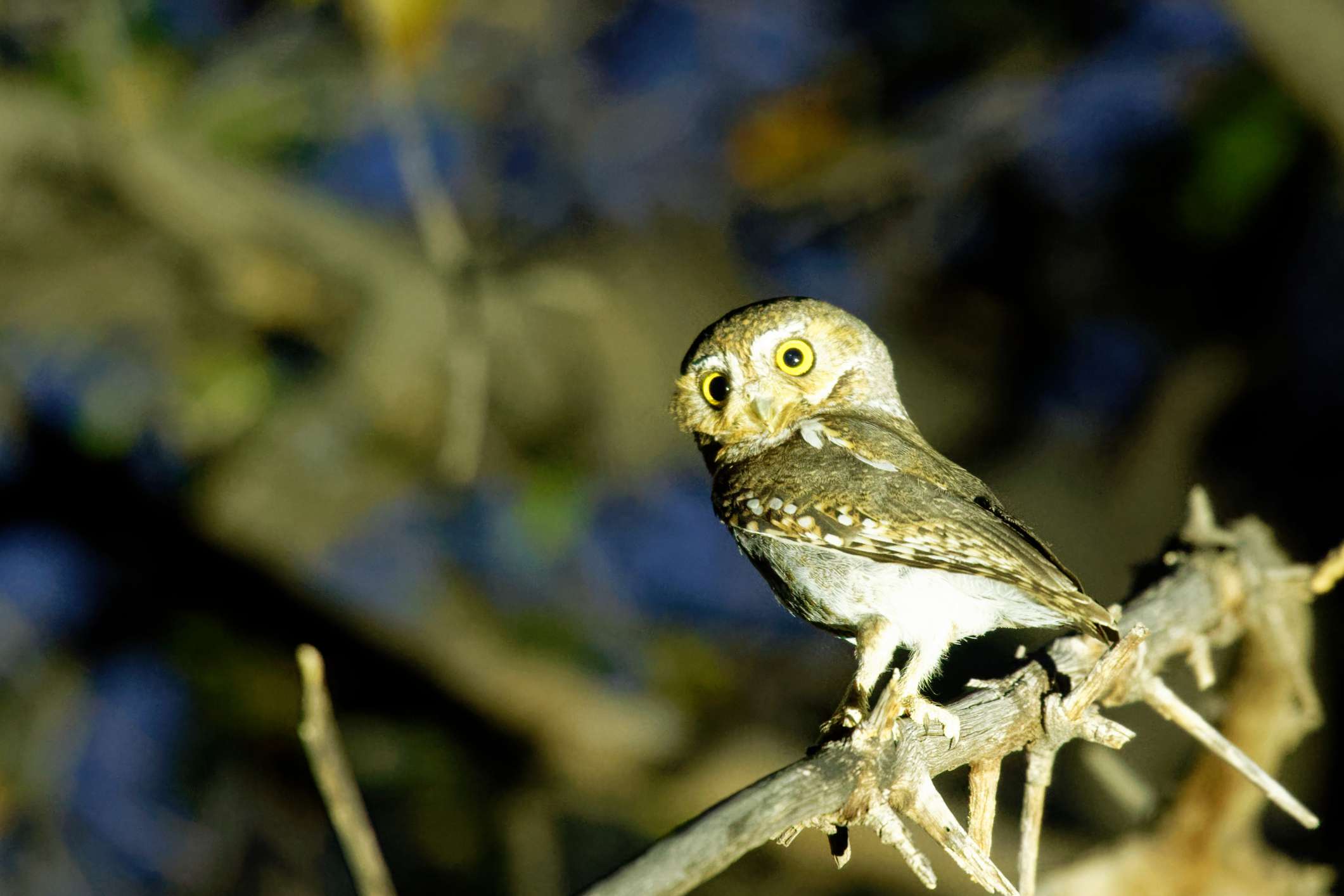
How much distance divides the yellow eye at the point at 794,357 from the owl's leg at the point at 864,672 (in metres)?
0.90

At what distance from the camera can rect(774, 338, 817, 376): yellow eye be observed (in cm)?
360

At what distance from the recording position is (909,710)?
235cm

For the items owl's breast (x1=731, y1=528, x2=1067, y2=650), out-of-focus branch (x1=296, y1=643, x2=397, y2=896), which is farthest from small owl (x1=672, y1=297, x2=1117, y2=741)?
out-of-focus branch (x1=296, y1=643, x2=397, y2=896)

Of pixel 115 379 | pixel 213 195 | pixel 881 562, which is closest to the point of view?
pixel 881 562

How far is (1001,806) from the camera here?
7059mm

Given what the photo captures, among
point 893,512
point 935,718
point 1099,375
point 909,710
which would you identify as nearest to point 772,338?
point 893,512

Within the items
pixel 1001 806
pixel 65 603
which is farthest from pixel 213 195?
pixel 1001 806

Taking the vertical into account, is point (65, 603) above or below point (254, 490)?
above

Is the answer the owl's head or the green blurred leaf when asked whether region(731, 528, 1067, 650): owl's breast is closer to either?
the owl's head

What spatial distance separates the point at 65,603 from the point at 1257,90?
7133 mm

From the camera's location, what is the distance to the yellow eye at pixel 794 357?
11.8 ft

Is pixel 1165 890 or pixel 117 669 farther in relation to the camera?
pixel 117 669

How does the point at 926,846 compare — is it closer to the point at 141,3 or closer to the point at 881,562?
the point at 881,562

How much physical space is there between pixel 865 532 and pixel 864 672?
33cm
